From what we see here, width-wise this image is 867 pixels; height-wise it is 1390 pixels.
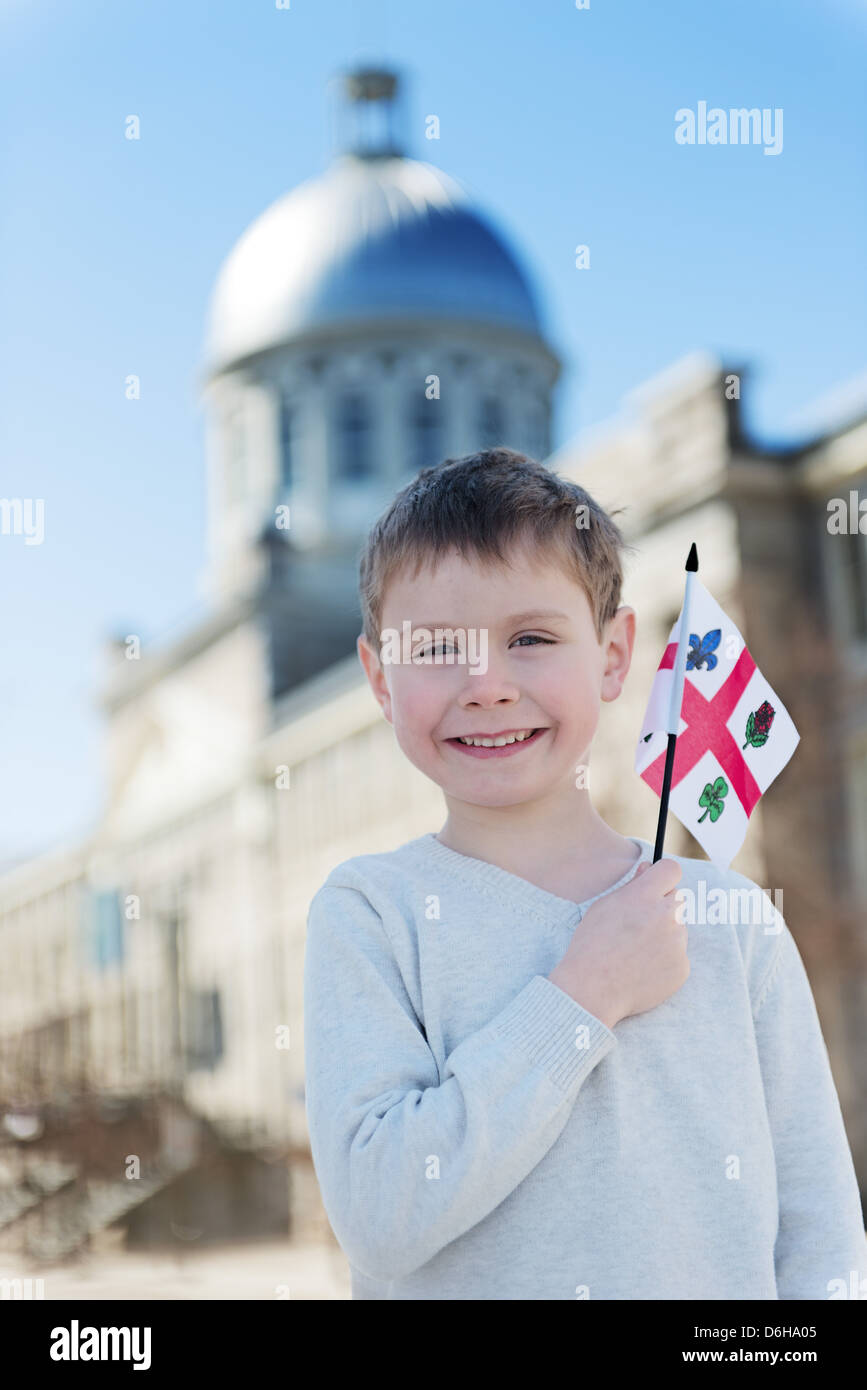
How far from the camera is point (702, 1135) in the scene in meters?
1.93

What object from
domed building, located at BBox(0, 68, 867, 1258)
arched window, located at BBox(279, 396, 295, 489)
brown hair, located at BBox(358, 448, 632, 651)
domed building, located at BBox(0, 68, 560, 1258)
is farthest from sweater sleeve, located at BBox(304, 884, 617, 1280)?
arched window, located at BBox(279, 396, 295, 489)

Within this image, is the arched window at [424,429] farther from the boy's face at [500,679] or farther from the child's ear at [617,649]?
the boy's face at [500,679]

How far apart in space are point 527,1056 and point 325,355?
47.1m

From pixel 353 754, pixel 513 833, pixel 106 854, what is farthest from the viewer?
pixel 106 854

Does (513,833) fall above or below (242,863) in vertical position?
below

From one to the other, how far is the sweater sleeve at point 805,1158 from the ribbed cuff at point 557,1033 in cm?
30

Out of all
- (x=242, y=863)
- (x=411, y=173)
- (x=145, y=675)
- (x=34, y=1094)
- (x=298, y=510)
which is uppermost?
(x=411, y=173)

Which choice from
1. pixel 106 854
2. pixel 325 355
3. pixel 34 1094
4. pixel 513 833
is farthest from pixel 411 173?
pixel 513 833

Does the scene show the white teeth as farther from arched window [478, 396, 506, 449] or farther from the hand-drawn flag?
arched window [478, 396, 506, 449]

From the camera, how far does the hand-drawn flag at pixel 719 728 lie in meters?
2.19

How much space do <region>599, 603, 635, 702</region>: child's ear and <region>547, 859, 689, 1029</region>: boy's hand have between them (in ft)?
1.13

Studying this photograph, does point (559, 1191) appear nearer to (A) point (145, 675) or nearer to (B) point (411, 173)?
(A) point (145, 675)

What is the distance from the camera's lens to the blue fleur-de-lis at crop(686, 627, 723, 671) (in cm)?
221
